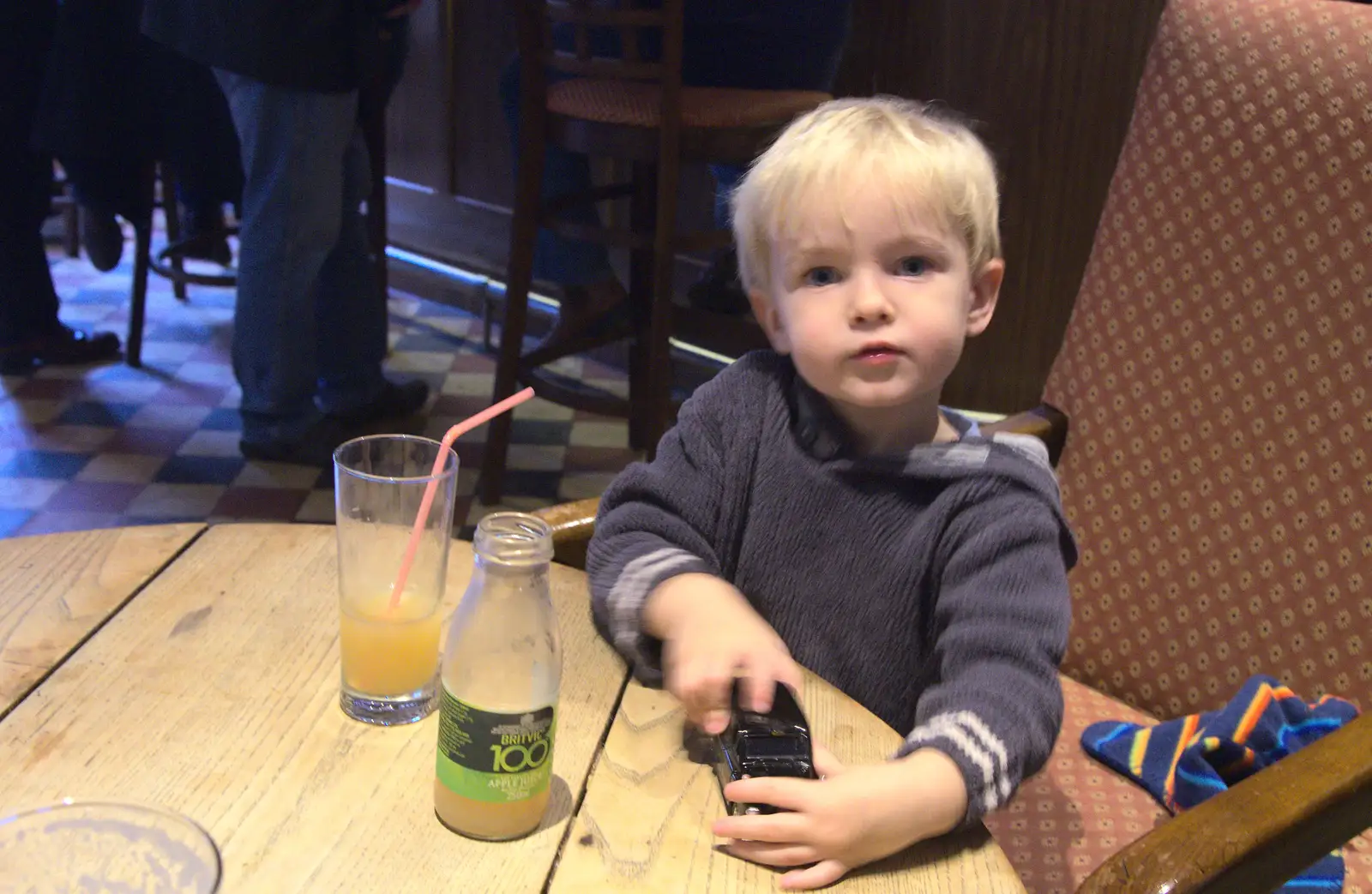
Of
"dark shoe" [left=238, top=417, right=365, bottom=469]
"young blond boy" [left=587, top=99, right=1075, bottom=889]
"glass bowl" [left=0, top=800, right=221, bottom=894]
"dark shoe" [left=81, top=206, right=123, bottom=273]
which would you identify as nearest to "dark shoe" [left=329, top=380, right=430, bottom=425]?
"dark shoe" [left=238, top=417, right=365, bottom=469]

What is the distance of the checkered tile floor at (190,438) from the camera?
254cm

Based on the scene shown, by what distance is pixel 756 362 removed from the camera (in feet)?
3.57

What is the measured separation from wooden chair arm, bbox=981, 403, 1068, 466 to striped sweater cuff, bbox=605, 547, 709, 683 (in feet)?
1.82

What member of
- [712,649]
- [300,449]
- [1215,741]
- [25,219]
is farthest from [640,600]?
[25,219]

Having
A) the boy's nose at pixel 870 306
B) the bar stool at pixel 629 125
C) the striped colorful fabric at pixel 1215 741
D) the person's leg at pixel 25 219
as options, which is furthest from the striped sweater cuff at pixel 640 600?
the person's leg at pixel 25 219

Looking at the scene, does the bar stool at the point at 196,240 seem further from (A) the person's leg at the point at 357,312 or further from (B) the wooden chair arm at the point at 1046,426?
(B) the wooden chair arm at the point at 1046,426

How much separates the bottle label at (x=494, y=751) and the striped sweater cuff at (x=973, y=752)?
0.74 feet

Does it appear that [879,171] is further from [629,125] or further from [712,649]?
[629,125]

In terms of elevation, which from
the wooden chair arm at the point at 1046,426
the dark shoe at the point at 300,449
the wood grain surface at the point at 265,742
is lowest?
the dark shoe at the point at 300,449

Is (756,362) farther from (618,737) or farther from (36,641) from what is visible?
(36,641)

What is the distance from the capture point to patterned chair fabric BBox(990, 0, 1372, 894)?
1211 millimetres

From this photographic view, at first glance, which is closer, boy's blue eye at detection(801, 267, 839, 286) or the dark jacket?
boy's blue eye at detection(801, 267, 839, 286)

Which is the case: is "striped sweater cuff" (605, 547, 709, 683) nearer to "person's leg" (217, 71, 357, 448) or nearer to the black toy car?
the black toy car

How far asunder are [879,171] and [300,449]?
2.08 meters
